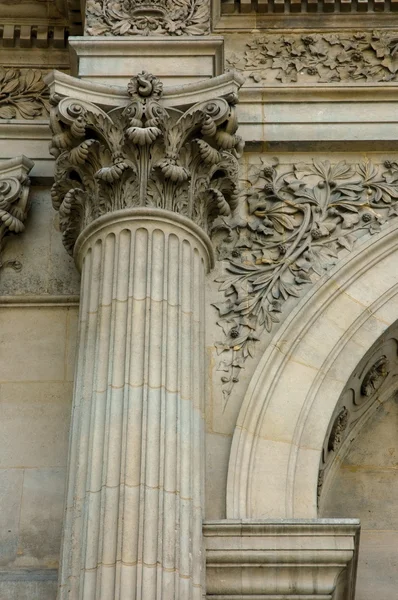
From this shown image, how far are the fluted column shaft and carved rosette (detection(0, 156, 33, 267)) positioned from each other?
98 centimetres

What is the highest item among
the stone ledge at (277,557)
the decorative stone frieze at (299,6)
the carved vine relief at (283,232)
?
the decorative stone frieze at (299,6)

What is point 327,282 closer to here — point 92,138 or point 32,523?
point 92,138

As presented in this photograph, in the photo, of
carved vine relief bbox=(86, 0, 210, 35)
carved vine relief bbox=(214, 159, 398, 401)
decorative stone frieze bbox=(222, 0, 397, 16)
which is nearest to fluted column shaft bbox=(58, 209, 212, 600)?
carved vine relief bbox=(214, 159, 398, 401)

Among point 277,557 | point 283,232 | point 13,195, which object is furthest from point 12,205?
point 277,557

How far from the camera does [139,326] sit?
1059 cm

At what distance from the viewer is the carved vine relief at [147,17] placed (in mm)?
12719

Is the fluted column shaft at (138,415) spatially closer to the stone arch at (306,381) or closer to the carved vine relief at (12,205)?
the stone arch at (306,381)

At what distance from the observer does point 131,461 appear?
9.88 meters

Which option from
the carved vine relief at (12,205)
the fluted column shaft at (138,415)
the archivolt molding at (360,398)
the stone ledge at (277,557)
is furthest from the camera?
the carved vine relief at (12,205)

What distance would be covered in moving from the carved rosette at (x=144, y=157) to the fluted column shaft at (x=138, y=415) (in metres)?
0.30

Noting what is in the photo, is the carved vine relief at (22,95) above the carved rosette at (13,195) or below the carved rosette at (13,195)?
above

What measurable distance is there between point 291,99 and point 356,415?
3113mm

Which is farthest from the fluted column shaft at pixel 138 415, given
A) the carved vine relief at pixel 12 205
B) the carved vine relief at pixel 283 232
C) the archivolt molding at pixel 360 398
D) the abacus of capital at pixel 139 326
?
the archivolt molding at pixel 360 398

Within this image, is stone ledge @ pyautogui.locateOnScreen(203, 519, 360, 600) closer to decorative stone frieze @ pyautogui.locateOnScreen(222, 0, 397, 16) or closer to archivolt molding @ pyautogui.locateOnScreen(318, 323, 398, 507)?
archivolt molding @ pyautogui.locateOnScreen(318, 323, 398, 507)
